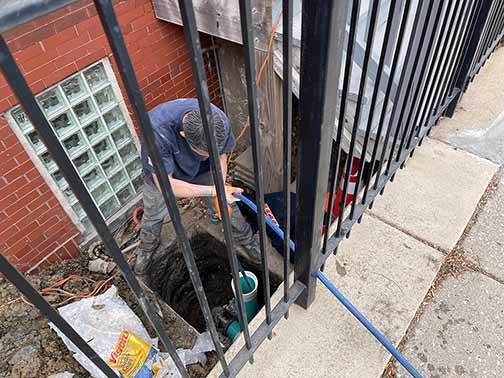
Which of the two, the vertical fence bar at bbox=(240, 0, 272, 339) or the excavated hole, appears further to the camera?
the excavated hole

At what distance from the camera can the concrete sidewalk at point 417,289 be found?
1635mm

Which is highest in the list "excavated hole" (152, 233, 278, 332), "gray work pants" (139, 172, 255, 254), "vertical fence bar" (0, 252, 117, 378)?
"vertical fence bar" (0, 252, 117, 378)

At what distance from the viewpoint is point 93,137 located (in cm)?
367

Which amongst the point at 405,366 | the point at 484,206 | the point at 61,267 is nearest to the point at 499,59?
the point at 484,206

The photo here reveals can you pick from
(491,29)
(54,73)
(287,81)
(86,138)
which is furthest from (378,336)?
(86,138)

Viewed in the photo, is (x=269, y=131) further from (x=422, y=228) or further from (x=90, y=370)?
(x=90, y=370)

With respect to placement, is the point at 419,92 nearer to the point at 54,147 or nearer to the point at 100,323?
the point at 54,147

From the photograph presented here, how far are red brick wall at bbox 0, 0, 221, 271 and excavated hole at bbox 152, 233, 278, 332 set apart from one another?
39.0 inches

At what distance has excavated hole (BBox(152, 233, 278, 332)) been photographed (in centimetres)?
392

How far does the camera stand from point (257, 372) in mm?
1629

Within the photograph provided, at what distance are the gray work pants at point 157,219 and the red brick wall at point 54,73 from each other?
0.81 m

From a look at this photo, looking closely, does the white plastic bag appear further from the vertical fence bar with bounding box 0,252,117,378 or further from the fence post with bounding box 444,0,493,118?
the fence post with bounding box 444,0,493,118

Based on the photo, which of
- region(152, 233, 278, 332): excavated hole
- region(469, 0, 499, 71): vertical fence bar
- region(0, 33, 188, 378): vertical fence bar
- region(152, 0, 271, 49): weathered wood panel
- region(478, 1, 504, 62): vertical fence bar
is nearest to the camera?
region(0, 33, 188, 378): vertical fence bar

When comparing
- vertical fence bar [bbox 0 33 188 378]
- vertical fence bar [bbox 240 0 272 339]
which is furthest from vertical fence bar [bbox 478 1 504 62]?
vertical fence bar [bbox 0 33 188 378]
